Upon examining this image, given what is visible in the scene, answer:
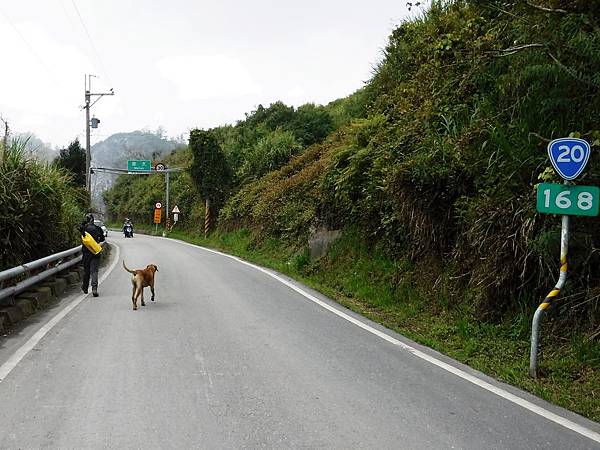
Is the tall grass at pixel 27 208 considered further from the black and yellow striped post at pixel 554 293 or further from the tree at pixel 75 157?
the tree at pixel 75 157

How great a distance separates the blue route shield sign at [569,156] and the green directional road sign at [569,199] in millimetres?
150

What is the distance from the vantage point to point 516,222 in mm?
7145

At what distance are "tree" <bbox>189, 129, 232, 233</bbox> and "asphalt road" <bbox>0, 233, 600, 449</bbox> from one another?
93.8 feet

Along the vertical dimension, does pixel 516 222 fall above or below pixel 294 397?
above

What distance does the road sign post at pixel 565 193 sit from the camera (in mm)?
5371

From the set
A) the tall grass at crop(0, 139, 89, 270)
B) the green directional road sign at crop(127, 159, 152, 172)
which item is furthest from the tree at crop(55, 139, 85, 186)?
the tall grass at crop(0, 139, 89, 270)

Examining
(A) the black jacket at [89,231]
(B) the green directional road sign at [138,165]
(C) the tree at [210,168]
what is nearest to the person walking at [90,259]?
(A) the black jacket at [89,231]

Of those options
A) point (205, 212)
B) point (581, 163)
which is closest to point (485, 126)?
point (581, 163)

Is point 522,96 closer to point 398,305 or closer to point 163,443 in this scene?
point 398,305

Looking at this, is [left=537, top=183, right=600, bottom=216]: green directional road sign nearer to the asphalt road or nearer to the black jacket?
the asphalt road

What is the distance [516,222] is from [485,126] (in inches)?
89.2

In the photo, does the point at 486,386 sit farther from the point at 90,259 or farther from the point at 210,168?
the point at 210,168

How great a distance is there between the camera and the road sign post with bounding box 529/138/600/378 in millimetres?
5371

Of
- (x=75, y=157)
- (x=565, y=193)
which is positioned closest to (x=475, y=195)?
→ (x=565, y=193)
